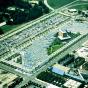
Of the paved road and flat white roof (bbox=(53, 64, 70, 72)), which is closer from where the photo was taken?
flat white roof (bbox=(53, 64, 70, 72))

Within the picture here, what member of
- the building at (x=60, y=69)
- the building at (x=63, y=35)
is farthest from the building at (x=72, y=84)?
the building at (x=63, y=35)

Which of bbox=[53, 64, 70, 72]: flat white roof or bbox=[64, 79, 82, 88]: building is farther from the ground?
bbox=[53, 64, 70, 72]: flat white roof

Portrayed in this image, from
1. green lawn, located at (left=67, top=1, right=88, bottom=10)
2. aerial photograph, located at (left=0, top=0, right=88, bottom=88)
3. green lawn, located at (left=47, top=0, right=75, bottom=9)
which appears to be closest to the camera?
aerial photograph, located at (left=0, top=0, right=88, bottom=88)

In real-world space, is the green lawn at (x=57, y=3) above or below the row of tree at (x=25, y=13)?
above

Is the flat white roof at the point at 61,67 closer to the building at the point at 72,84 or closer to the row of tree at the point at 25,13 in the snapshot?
the building at the point at 72,84

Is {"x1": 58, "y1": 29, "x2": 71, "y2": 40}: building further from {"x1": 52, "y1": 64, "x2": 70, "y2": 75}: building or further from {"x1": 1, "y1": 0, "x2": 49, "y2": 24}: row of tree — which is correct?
{"x1": 1, "y1": 0, "x2": 49, "y2": 24}: row of tree

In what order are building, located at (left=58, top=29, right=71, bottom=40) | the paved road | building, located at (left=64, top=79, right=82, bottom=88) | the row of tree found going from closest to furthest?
1. building, located at (left=64, top=79, right=82, bottom=88)
2. the paved road
3. building, located at (left=58, top=29, right=71, bottom=40)
4. the row of tree

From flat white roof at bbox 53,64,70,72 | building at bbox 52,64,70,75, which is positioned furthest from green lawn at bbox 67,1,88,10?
building at bbox 52,64,70,75

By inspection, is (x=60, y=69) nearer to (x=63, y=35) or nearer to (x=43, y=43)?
(x=43, y=43)

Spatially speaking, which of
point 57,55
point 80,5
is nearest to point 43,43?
point 57,55
